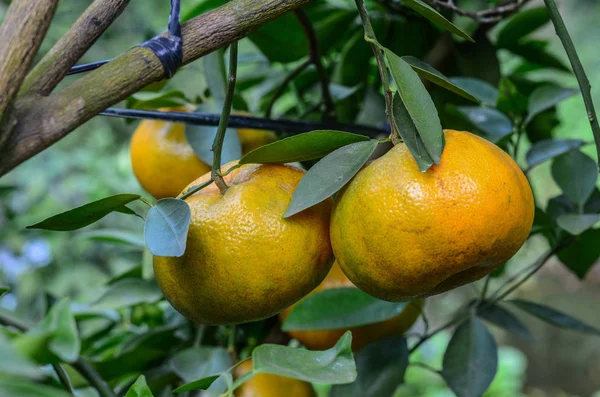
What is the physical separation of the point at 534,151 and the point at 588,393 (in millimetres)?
2220

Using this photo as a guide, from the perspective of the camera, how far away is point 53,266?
7.60 feet

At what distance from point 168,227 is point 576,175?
0.39 metres

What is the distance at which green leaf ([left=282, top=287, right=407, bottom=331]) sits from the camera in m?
0.51

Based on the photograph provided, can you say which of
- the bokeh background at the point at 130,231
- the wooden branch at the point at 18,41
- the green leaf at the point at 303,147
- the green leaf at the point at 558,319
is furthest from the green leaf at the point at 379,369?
the bokeh background at the point at 130,231

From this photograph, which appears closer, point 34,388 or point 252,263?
point 34,388

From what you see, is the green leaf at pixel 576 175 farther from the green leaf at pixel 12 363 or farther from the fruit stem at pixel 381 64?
the green leaf at pixel 12 363

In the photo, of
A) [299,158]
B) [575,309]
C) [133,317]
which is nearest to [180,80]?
[133,317]

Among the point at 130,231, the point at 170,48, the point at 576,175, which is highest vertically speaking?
the point at 170,48

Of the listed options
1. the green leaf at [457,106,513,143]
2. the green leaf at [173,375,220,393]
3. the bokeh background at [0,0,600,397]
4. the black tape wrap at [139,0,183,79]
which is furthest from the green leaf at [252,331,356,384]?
the bokeh background at [0,0,600,397]

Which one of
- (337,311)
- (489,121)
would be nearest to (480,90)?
(489,121)

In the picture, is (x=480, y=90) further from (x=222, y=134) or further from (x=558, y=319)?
(x=222, y=134)

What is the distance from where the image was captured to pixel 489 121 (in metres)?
0.61

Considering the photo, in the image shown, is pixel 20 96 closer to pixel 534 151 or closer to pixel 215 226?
pixel 215 226

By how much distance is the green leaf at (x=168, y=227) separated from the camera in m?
0.31
